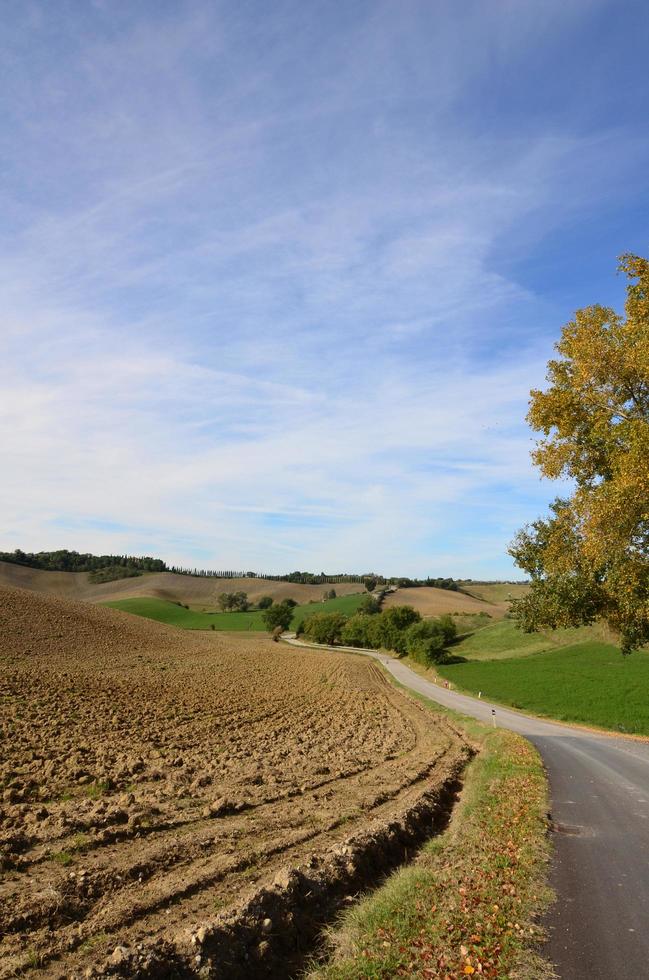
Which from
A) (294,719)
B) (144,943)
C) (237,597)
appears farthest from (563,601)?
(237,597)

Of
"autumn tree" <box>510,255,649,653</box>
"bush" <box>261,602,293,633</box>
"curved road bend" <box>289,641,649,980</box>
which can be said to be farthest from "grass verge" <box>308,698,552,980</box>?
"bush" <box>261,602,293,633</box>

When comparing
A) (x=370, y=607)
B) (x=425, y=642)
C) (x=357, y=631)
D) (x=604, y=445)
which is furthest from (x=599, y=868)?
(x=370, y=607)

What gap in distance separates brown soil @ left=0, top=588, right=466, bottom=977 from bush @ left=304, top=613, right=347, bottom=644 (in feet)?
301

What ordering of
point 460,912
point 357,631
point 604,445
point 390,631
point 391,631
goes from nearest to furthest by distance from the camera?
point 460,912
point 604,445
point 391,631
point 390,631
point 357,631

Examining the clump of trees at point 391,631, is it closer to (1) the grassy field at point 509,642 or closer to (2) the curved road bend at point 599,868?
(1) the grassy field at point 509,642

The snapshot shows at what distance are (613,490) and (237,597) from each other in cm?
16485

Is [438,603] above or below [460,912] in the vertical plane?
above

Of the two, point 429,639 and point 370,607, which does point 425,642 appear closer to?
point 429,639

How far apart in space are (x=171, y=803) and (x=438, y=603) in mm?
144248

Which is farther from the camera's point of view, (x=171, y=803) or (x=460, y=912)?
(x=171, y=803)

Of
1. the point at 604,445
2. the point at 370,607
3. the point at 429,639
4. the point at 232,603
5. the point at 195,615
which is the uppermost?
the point at 604,445

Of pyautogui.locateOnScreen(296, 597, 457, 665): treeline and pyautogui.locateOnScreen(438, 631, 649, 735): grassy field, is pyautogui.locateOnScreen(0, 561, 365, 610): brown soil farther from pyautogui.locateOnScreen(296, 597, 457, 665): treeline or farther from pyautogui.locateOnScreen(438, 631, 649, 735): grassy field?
pyautogui.locateOnScreen(438, 631, 649, 735): grassy field

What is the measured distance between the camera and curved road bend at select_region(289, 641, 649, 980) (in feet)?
19.6

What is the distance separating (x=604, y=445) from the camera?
15.8 meters
